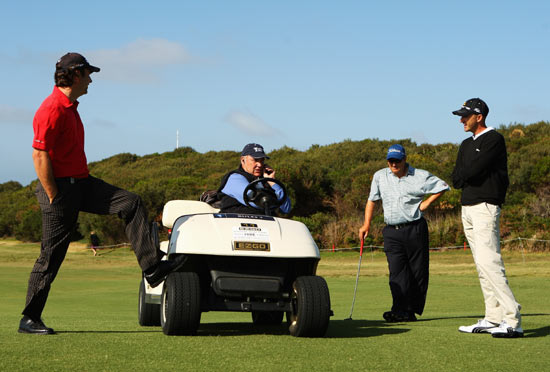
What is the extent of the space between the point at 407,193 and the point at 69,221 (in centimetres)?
438

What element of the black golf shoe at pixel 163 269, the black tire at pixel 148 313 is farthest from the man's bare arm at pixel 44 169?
the black tire at pixel 148 313

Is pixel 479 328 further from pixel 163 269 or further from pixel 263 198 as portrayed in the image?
pixel 163 269

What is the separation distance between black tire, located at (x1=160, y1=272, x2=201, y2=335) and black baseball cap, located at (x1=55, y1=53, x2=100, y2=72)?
1955 mm

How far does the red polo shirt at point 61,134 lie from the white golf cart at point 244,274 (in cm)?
106

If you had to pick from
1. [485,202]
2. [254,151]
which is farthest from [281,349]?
[485,202]

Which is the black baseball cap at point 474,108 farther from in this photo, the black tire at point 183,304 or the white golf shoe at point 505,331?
the black tire at point 183,304

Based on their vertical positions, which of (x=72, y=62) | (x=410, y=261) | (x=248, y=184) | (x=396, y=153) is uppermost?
(x=72, y=62)

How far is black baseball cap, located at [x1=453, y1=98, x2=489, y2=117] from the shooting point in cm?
730

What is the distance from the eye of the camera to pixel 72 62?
6.31m

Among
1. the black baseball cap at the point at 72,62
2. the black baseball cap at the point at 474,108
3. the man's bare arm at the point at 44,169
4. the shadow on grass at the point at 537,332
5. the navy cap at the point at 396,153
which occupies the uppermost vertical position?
the black baseball cap at the point at 72,62

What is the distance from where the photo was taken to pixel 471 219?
7.18 m

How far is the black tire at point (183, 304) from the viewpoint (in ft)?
19.9

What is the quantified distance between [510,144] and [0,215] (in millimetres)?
37995

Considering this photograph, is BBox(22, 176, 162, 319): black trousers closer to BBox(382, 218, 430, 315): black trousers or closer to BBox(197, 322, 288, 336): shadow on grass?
BBox(197, 322, 288, 336): shadow on grass
